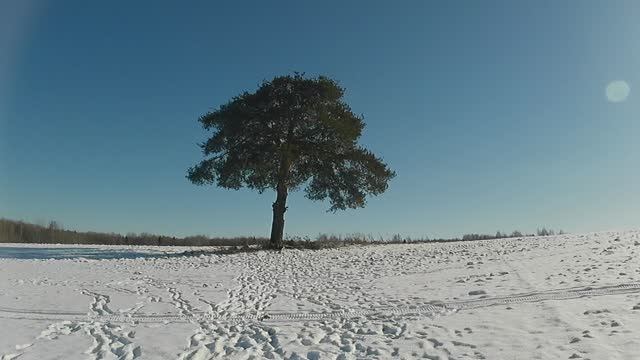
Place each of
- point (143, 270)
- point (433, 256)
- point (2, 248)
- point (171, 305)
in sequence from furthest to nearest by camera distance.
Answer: point (2, 248)
point (433, 256)
point (143, 270)
point (171, 305)

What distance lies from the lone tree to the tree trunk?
0.06 m

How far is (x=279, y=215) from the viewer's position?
97.8 feet

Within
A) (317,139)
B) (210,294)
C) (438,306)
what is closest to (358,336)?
(438,306)

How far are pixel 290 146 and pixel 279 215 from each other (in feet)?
14.1

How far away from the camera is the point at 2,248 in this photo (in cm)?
2812

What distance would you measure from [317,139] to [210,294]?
54.1ft

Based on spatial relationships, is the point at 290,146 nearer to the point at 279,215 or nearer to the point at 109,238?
the point at 279,215

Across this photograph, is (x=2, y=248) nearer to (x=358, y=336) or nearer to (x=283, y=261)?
(x=283, y=261)

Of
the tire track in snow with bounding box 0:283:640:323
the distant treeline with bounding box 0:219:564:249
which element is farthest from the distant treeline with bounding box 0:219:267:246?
the tire track in snow with bounding box 0:283:640:323

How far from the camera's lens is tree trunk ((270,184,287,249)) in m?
29.7

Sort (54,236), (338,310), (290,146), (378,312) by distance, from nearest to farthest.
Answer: (378,312) → (338,310) → (290,146) → (54,236)

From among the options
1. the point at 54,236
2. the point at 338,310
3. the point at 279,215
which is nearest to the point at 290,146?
the point at 279,215

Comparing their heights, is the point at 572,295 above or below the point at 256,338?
above

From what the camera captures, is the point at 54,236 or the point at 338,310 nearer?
the point at 338,310
